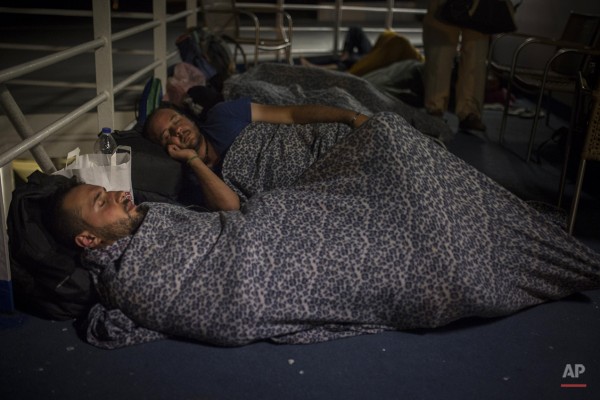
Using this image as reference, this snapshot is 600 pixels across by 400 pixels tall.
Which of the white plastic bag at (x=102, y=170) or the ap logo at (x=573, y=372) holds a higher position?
the white plastic bag at (x=102, y=170)

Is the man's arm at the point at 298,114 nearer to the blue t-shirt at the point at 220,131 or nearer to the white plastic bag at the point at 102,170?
the blue t-shirt at the point at 220,131

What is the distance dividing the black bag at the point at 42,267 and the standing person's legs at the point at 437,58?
3135mm

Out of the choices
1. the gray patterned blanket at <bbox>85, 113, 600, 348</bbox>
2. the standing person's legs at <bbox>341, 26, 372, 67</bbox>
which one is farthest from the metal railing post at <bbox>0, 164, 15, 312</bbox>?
the standing person's legs at <bbox>341, 26, 372, 67</bbox>

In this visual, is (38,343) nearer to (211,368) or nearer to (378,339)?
(211,368)

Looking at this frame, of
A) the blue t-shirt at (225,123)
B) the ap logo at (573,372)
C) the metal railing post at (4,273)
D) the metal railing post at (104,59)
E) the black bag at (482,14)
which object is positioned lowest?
the ap logo at (573,372)

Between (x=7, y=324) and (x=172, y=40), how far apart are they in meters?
7.01

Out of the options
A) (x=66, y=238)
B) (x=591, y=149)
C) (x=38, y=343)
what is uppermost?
(x=591, y=149)

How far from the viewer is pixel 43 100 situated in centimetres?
473

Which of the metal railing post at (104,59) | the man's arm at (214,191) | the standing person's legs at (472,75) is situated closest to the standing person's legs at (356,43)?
the standing person's legs at (472,75)

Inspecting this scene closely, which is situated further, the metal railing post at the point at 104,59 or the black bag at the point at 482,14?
the black bag at the point at 482,14

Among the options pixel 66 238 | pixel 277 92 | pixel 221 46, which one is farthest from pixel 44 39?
pixel 66 238

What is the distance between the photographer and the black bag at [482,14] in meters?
3.85

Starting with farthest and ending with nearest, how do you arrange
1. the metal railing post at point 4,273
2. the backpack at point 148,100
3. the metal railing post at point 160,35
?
the metal railing post at point 160,35, the backpack at point 148,100, the metal railing post at point 4,273

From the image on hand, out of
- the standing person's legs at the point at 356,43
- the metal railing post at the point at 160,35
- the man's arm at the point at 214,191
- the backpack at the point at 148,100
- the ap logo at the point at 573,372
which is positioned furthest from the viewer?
the standing person's legs at the point at 356,43
